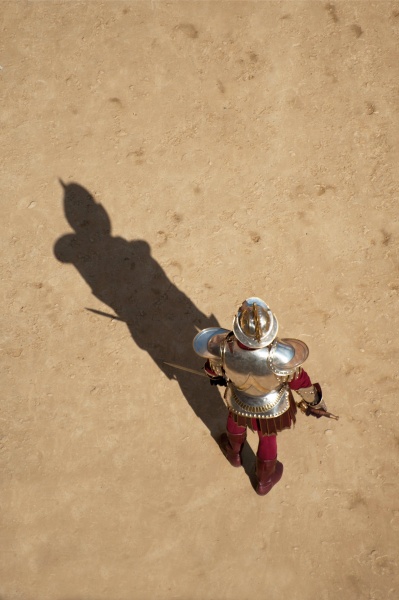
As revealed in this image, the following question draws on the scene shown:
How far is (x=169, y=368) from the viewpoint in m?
6.64

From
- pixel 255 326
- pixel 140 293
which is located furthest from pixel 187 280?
pixel 255 326

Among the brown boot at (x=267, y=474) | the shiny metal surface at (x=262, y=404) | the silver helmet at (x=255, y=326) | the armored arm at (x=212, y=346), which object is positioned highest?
the silver helmet at (x=255, y=326)

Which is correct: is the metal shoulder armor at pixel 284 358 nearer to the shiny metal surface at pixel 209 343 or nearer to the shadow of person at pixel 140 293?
the shiny metal surface at pixel 209 343

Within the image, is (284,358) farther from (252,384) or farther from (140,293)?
(140,293)

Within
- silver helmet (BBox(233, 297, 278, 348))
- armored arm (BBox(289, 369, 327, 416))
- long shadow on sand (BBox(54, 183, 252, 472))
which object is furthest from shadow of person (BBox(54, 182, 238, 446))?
silver helmet (BBox(233, 297, 278, 348))

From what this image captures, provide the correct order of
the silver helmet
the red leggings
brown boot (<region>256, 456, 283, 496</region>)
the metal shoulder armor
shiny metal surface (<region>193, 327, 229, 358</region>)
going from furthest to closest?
brown boot (<region>256, 456, 283, 496</region>) < the red leggings < shiny metal surface (<region>193, 327, 229, 358</region>) < the metal shoulder armor < the silver helmet

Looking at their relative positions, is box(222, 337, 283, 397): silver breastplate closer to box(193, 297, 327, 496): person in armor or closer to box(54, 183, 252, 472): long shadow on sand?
box(193, 297, 327, 496): person in armor

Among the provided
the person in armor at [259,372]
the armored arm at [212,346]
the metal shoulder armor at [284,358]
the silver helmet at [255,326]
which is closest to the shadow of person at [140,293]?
the person in armor at [259,372]

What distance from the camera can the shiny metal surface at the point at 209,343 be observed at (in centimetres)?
490

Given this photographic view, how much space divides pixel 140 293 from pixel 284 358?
2714mm

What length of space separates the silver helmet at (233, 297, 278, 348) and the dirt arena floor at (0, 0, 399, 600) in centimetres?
213

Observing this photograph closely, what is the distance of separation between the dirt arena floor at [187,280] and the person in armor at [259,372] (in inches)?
36.8

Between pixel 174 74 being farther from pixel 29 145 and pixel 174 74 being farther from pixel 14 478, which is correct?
pixel 14 478

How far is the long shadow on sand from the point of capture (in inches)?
260
